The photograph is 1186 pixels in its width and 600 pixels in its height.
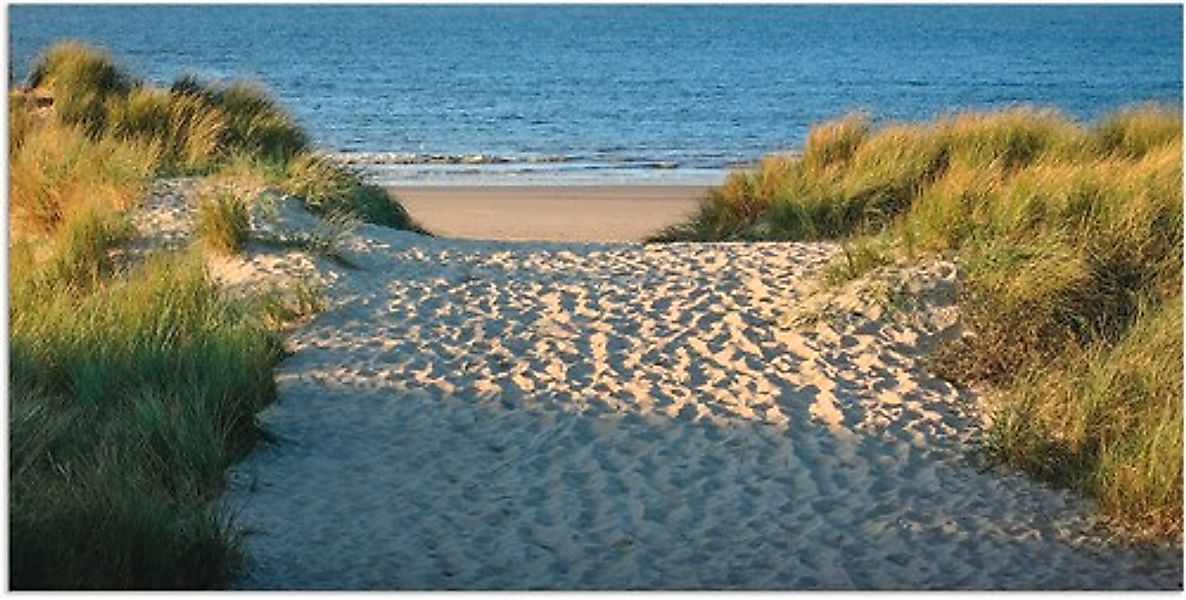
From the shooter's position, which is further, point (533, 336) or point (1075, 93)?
point (1075, 93)

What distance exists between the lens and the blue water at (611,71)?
2647cm

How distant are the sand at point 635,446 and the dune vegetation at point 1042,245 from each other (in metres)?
0.22

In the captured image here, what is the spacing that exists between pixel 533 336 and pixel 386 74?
128 feet

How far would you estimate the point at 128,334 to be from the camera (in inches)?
293

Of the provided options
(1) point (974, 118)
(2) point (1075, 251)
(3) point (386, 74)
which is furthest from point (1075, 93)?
(2) point (1075, 251)

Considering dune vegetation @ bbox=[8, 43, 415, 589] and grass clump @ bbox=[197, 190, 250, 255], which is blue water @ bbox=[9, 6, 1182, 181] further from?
grass clump @ bbox=[197, 190, 250, 255]

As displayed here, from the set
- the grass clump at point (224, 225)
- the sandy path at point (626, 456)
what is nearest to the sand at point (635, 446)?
the sandy path at point (626, 456)

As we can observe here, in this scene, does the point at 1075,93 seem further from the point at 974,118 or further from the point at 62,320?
the point at 62,320

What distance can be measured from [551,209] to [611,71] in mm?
31716

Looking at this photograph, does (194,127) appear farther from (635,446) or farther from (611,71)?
(611,71)

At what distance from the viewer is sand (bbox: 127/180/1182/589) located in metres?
5.77

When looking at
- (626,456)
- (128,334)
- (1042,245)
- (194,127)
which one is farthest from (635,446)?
(194,127)

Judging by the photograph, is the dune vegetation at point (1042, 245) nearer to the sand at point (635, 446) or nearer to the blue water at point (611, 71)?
the sand at point (635, 446)

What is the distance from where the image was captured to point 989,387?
7.66 meters
